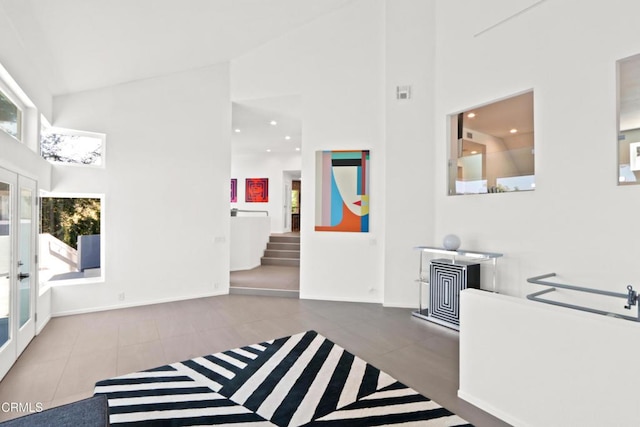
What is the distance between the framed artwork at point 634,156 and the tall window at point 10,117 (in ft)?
19.6

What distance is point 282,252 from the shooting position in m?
8.22

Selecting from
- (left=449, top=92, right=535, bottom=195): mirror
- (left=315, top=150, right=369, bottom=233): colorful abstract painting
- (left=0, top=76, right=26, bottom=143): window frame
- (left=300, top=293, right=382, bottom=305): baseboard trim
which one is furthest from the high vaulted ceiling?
(left=300, top=293, right=382, bottom=305): baseboard trim

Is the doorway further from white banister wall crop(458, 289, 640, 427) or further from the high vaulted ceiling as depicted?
white banister wall crop(458, 289, 640, 427)

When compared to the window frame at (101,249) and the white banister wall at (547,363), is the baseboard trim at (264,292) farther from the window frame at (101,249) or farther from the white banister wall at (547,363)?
the white banister wall at (547,363)

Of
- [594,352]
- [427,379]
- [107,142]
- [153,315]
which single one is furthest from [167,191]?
[594,352]

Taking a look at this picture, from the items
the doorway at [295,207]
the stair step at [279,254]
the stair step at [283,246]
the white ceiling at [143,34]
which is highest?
the white ceiling at [143,34]

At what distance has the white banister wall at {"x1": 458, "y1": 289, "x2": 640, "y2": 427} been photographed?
172 centimetres

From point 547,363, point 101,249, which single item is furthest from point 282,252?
point 547,363

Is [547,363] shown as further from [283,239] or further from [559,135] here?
[283,239]

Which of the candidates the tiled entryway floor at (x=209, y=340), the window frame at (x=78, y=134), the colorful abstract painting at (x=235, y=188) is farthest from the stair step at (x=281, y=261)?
the window frame at (x=78, y=134)

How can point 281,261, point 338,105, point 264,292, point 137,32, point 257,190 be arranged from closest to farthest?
1. point 137,32
2. point 338,105
3. point 264,292
4. point 281,261
5. point 257,190

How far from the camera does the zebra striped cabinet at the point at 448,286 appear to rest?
400 cm

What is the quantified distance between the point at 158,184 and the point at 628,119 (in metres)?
6.01

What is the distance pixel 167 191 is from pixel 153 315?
6.55 ft
